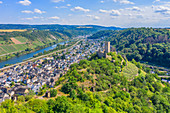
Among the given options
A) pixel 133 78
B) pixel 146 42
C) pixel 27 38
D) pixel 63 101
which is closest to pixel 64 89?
pixel 63 101

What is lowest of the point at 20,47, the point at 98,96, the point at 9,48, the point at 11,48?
the point at 98,96

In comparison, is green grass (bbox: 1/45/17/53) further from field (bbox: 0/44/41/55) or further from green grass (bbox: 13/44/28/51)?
green grass (bbox: 13/44/28/51)

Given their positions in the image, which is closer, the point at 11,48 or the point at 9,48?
the point at 9,48

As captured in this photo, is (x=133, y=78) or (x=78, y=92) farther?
(x=133, y=78)

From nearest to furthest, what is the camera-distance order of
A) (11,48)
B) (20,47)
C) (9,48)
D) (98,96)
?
(98,96) → (9,48) → (11,48) → (20,47)

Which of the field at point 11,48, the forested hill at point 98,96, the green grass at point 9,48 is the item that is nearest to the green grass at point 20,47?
the field at point 11,48

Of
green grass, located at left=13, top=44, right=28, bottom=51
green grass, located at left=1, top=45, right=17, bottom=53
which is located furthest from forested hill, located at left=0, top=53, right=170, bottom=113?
green grass, located at left=13, top=44, right=28, bottom=51

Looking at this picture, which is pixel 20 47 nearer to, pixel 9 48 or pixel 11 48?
pixel 11 48

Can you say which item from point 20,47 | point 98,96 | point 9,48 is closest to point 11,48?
point 9,48

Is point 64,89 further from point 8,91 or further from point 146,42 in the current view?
point 146,42
